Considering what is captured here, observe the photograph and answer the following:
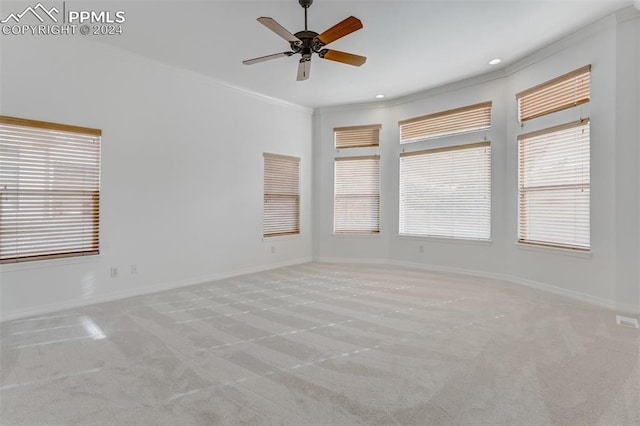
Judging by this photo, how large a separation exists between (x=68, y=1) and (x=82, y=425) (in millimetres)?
3704

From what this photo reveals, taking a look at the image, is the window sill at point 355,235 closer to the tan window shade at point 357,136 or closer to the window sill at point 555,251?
the tan window shade at point 357,136

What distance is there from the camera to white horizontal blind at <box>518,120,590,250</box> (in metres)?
3.87

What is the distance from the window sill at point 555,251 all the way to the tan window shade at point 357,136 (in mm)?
3124

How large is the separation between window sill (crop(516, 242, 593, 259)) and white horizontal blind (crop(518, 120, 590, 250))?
0.06 metres

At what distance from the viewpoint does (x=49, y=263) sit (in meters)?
3.52

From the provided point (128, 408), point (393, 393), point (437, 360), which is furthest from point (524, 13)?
point (128, 408)

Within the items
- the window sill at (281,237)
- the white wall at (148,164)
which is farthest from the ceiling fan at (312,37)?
the window sill at (281,237)

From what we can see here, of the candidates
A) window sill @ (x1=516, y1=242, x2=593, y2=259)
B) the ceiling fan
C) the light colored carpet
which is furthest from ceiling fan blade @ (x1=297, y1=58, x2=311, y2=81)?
window sill @ (x1=516, y1=242, x2=593, y2=259)

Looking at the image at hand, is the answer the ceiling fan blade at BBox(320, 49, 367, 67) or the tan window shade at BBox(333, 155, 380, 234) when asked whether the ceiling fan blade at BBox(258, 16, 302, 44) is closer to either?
the ceiling fan blade at BBox(320, 49, 367, 67)

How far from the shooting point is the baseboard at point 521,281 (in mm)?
3507

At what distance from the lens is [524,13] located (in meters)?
3.38

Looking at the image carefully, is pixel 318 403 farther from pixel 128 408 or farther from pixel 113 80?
pixel 113 80

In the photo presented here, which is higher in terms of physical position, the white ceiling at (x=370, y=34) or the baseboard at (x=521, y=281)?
the white ceiling at (x=370, y=34)

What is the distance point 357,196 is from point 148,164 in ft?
12.4
